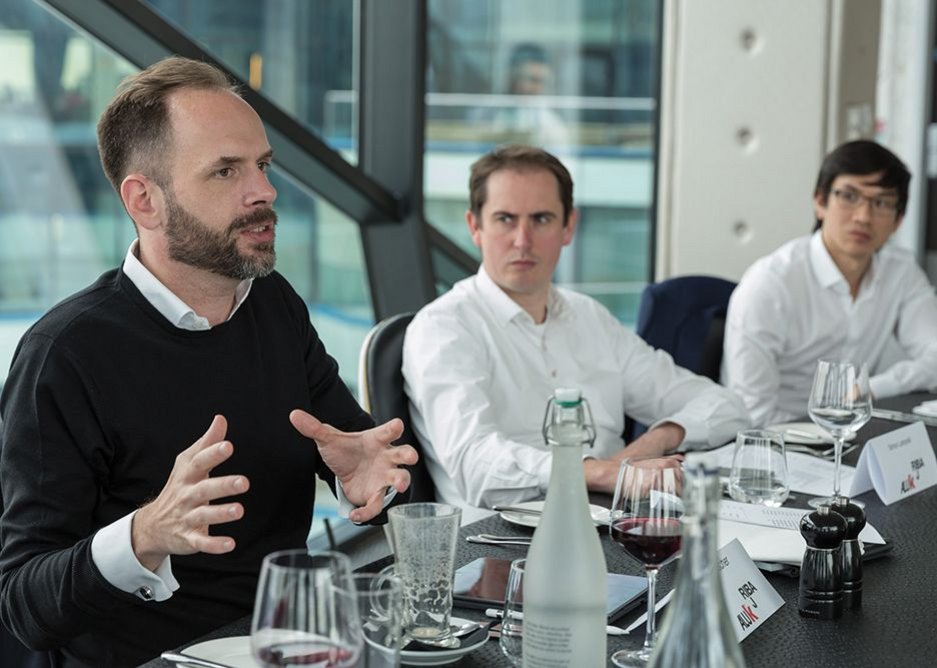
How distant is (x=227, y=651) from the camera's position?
3.94ft

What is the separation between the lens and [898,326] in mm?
3635

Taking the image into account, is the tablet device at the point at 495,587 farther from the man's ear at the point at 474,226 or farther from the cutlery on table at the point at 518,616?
the man's ear at the point at 474,226

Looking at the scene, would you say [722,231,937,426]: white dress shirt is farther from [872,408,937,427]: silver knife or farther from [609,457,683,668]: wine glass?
[609,457,683,668]: wine glass

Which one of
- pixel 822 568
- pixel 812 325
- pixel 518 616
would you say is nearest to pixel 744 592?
pixel 822 568

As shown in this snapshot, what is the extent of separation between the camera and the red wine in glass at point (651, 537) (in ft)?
3.93

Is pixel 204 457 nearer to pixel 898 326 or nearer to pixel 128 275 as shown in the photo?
pixel 128 275

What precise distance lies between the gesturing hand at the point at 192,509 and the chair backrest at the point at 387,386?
38.6 inches

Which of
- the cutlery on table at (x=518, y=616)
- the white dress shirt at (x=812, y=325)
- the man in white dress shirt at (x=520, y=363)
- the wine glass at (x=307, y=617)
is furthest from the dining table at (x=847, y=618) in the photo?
the white dress shirt at (x=812, y=325)

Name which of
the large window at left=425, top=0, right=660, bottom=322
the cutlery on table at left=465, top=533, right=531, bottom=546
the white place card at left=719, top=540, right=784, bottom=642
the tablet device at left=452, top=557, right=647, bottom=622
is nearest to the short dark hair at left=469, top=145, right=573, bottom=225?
the cutlery on table at left=465, top=533, right=531, bottom=546

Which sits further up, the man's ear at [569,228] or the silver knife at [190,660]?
the man's ear at [569,228]

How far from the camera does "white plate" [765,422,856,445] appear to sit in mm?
2293

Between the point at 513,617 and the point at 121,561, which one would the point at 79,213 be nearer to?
the point at 121,561

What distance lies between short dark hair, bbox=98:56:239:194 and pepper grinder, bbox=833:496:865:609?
1.06m

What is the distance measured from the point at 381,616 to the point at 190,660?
23 cm
